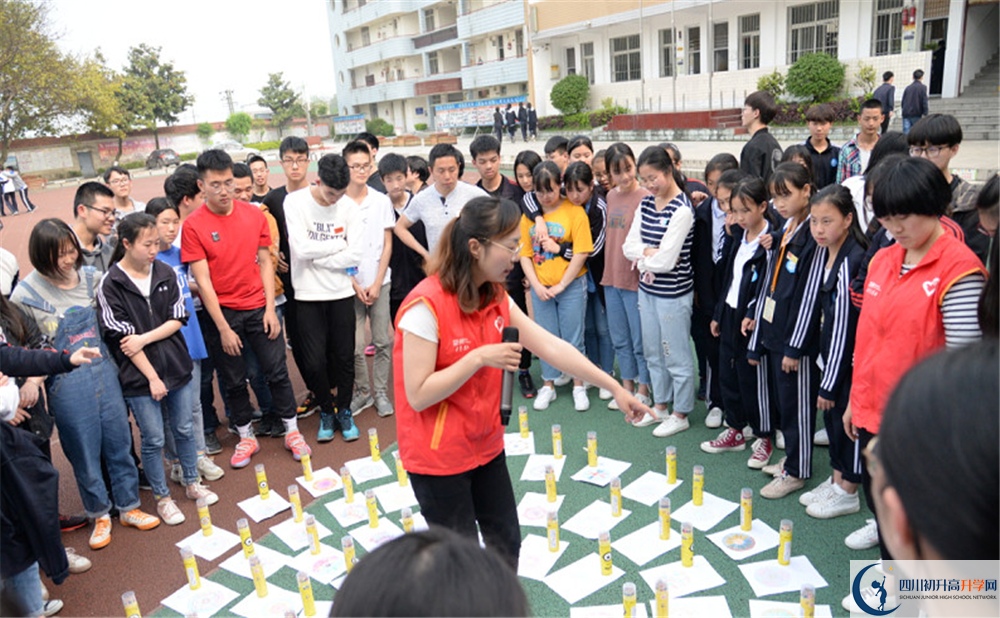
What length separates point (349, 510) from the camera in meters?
4.11

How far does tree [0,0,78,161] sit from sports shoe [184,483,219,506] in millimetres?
30956

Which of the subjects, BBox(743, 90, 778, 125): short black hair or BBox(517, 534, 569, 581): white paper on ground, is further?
BBox(743, 90, 778, 125): short black hair

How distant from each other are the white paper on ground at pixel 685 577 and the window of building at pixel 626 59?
27.4 metres

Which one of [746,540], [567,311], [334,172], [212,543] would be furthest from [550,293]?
[212,543]

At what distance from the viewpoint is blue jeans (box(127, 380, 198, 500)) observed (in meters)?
4.05

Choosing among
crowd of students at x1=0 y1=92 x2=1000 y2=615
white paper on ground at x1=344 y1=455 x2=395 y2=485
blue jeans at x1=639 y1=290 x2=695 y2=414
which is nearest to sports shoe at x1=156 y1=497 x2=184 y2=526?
crowd of students at x1=0 y1=92 x2=1000 y2=615

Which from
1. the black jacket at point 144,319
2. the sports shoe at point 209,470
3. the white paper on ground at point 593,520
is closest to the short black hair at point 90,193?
the black jacket at point 144,319

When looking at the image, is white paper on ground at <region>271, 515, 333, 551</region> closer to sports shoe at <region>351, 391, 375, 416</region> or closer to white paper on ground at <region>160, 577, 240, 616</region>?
white paper on ground at <region>160, 577, 240, 616</region>

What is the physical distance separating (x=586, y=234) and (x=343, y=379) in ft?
7.20

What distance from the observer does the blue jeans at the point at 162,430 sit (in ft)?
13.3

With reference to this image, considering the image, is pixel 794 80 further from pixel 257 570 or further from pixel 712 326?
pixel 257 570

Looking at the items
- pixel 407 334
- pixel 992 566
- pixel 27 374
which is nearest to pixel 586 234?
pixel 407 334

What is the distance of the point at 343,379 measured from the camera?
5.12 metres

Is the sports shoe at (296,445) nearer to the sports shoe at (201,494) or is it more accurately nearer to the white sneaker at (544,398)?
the sports shoe at (201,494)
